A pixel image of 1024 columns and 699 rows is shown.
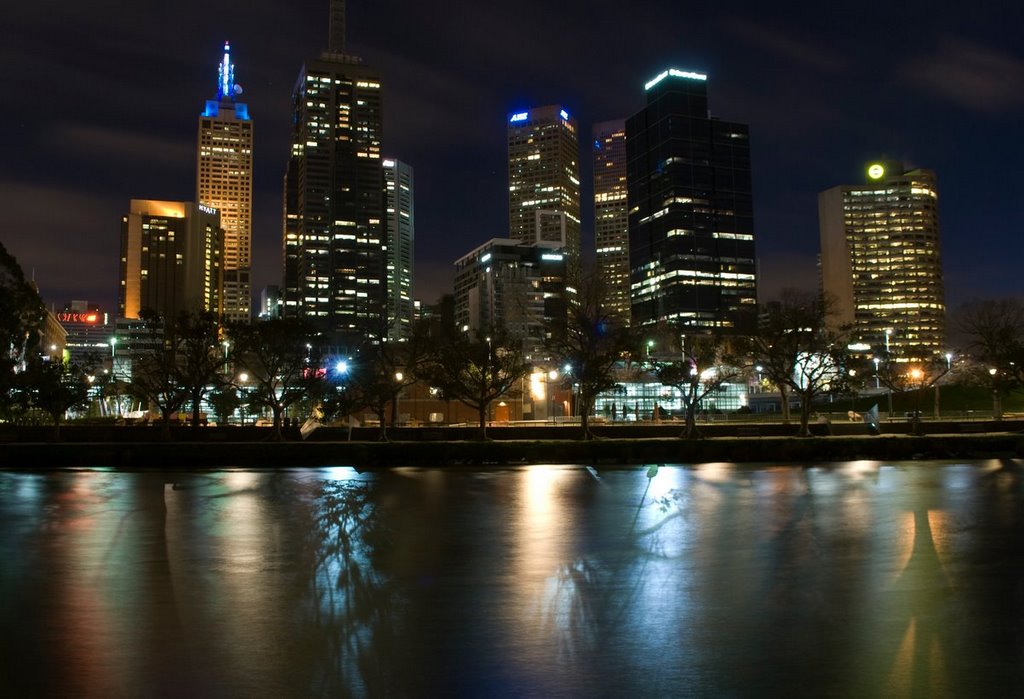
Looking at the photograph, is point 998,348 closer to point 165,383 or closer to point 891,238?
point 165,383

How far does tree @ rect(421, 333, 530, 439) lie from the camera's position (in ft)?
121

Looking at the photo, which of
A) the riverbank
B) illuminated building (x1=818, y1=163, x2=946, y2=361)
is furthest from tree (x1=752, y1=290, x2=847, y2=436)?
illuminated building (x1=818, y1=163, x2=946, y2=361)

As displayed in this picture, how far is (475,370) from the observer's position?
38.4 meters

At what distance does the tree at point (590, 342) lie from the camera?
35719 mm

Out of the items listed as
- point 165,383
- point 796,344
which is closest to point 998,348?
point 796,344

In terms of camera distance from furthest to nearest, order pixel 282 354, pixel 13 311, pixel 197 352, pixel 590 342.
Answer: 1. pixel 197 352
2. pixel 282 354
3. pixel 590 342
4. pixel 13 311

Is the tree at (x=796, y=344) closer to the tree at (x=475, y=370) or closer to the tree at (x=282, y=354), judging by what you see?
the tree at (x=475, y=370)

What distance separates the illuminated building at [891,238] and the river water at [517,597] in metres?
183

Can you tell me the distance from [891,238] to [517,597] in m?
203

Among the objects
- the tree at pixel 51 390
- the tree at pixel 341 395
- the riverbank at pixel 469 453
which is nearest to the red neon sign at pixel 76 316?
the tree at pixel 51 390

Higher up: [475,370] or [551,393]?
[475,370]

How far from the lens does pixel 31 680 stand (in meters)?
6.18

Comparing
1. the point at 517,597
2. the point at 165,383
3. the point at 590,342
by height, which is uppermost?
the point at 590,342

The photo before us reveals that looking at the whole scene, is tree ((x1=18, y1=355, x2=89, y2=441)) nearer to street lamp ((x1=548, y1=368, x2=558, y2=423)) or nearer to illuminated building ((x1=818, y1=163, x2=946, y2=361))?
street lamp ((x1=548, y1=368, x2=558, y2=423))
